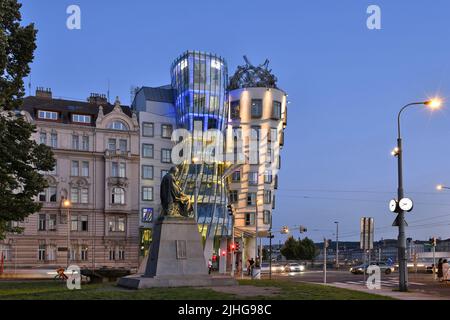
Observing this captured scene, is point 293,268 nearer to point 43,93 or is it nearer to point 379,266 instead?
point 379,266

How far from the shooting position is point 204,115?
7500cm

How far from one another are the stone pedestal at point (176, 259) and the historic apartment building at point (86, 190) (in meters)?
48.1

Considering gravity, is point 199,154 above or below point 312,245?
above

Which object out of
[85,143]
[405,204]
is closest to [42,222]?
[85,143]

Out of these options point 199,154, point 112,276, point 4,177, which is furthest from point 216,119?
point 4,177

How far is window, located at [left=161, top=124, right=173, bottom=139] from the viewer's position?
7838 centimetres

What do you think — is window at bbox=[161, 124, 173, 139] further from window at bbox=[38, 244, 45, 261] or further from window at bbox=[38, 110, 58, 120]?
window at bbox=[38, 244, 45, 261]

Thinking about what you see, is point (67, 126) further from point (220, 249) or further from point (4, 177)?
point (4, 177)

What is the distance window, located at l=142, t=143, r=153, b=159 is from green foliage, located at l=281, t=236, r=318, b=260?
51.9 metres

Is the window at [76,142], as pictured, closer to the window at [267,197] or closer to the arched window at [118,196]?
the arched window at [118,196]

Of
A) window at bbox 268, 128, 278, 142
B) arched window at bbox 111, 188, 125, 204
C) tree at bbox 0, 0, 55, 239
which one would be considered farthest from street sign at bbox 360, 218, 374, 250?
window at bbox 268, 128, 278, 142

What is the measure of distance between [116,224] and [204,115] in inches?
681
